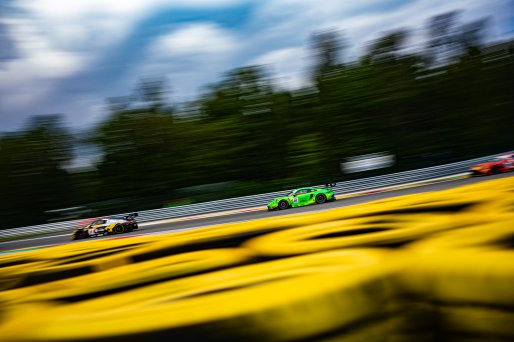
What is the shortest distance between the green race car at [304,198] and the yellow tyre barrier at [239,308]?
27.8ft

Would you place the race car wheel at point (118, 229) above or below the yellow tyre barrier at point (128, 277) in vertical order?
below

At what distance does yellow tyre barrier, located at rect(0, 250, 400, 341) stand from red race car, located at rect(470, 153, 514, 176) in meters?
9.68

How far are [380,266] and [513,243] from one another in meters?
0.89

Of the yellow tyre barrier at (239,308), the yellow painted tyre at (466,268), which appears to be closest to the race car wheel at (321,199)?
the yellow painted tyre at (466,268)

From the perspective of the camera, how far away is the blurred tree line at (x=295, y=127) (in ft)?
60.1

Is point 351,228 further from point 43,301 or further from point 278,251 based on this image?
point 43,301

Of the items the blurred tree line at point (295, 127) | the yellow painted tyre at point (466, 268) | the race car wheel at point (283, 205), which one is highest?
the blurred tree line at point (295, 127)

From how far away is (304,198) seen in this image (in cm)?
1112

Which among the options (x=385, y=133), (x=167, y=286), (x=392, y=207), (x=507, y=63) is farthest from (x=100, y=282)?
(x=507, y=63)

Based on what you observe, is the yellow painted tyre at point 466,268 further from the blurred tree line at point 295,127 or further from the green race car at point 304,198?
the blurred tree line at point 295,127

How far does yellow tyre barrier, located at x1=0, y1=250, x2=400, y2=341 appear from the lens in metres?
1.84

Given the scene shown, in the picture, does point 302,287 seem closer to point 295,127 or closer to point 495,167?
point 495,167

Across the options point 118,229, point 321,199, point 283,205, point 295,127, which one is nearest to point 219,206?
point 283,205

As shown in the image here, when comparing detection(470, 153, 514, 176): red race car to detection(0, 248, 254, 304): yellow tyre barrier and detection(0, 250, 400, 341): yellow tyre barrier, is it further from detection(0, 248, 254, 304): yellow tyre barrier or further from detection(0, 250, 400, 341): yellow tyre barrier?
detection(0, 248, 254, 304): yellow tyre barrier
